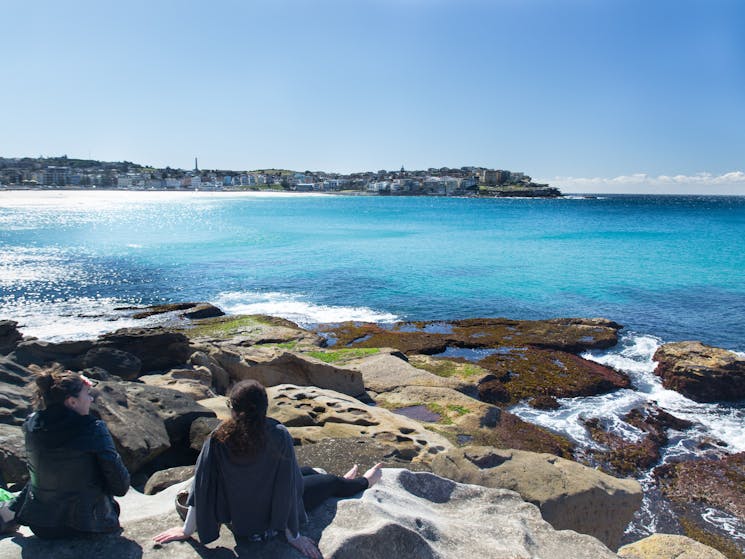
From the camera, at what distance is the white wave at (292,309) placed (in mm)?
30844

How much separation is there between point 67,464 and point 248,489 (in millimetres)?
1692

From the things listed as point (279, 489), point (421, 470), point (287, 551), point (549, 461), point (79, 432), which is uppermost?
point (79, 432)

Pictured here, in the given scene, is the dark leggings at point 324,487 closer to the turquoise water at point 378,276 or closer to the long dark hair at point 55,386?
the long dark hair at point 55,386

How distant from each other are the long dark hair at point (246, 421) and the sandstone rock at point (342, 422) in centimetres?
531

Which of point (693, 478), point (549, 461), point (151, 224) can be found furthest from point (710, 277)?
point (151, 224)

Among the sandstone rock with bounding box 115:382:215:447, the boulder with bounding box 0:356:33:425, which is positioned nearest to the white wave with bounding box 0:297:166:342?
the boulder with bounding box 0:356:33:425

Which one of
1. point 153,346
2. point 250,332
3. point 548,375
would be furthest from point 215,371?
point 548,375

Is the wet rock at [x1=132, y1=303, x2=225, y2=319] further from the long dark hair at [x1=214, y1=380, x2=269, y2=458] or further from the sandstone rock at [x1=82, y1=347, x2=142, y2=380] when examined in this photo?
the long dark hair at [x1=214, y1=380, x2=269, y2=458]

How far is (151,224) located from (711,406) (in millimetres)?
90898

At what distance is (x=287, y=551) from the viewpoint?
538 cm

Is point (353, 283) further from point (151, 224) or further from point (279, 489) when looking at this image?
point (151, 224)

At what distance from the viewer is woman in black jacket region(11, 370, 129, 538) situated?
4.99 metres

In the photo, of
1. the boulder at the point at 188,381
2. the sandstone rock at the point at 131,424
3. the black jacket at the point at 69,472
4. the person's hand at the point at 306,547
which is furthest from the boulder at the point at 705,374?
the black jacket at the point at 69,472

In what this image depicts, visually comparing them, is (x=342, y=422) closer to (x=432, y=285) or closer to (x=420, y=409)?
(x=420, y=409)
